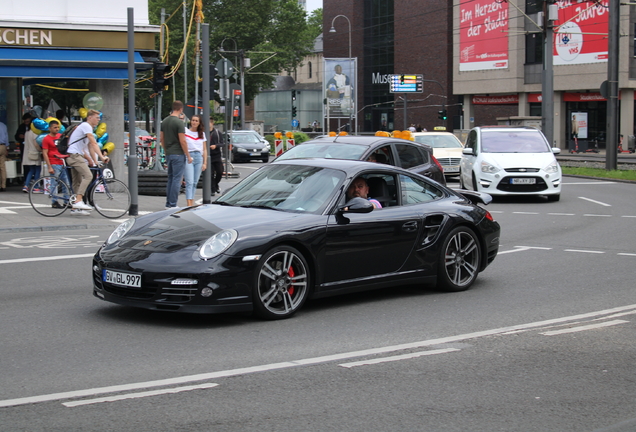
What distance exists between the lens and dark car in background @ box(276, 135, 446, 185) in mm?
13008

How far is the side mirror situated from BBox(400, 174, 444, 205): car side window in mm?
957

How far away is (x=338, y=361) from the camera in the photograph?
5.89 metres

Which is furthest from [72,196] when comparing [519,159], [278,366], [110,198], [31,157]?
[278,366]

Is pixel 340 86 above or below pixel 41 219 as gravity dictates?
above

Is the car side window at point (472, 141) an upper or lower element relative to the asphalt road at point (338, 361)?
upper

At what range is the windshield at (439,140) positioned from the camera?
28.2 metres

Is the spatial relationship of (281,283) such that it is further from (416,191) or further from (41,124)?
(41,124)

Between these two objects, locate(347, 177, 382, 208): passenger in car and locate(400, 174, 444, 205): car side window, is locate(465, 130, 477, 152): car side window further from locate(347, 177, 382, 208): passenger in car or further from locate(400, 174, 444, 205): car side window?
locate(347, 177, 382, 208): passenger in car

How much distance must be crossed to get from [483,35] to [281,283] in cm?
6149

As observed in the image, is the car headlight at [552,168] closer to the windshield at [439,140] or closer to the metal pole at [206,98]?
the metal pole at [206,98]

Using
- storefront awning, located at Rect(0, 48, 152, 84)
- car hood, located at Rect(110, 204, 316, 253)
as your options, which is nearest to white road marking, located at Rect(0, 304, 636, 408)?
car hood, located at Rect(110, 204, 316, 253)

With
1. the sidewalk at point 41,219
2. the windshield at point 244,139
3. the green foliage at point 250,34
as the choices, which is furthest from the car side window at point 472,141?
the green foliage at point 250,34

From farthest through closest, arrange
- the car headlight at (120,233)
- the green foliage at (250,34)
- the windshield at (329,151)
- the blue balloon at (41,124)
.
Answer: the green foliage at (250,34) < the blue balloon at (41,124) < the windshield at (329,151) < the car headlight at (120,233)

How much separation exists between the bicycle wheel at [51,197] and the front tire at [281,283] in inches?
356
